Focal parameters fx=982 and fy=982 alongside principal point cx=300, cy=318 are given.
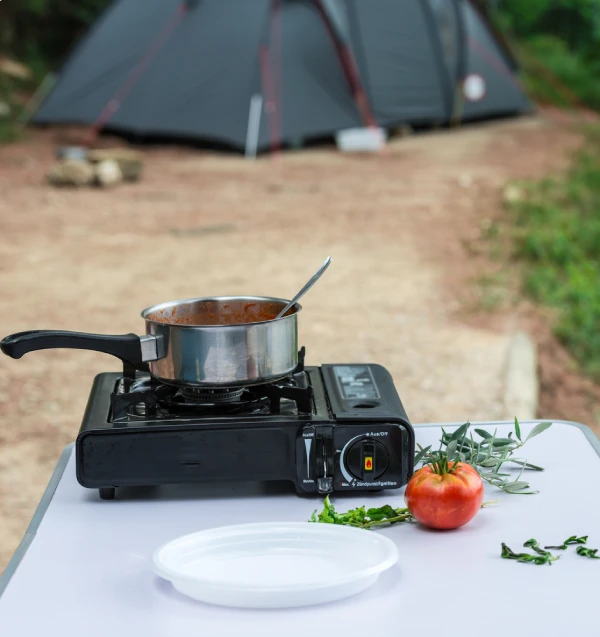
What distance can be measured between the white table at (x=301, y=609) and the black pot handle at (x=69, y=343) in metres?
0.20

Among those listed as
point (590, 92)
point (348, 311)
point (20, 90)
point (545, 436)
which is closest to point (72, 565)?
point (545, 436)

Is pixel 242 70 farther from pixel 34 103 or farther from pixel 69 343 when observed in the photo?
pixel 69 343

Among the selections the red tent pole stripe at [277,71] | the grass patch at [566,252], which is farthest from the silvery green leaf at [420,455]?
the red tent pole stripe at [277,71]

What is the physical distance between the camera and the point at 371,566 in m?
1.04

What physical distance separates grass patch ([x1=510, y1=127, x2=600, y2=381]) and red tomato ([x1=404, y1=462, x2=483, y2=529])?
352cm

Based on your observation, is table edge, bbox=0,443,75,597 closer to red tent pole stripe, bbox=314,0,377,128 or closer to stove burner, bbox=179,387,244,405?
stove burner, bbox=179,387,244,405

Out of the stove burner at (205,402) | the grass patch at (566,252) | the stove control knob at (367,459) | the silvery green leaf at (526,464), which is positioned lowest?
the grass patch at (566,252)

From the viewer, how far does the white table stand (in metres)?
0.97

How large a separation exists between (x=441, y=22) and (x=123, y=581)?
11.1 meters

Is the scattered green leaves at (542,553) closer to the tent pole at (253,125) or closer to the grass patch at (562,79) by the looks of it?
the tent pole at (253,125)

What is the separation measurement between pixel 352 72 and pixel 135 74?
7.46 ft

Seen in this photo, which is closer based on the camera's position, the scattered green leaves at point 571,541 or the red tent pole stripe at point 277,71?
the scattered green leaves at point 571,541

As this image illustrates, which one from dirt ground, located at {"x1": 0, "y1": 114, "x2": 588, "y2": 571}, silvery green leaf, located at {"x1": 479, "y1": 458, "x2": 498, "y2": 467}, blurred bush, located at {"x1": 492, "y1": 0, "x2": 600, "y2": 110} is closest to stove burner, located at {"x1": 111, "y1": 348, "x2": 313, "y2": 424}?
silvery green leaf, located at {"x1": 479, "y1": 458, "x2": 498, "y2": 467}

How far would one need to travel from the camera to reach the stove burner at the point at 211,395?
1.31m
